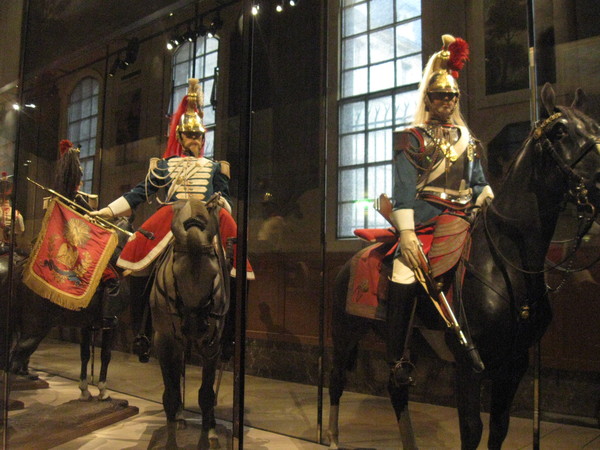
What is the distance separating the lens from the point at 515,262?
7.41ft

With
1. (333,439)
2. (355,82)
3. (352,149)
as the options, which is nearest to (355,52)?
(355,82)

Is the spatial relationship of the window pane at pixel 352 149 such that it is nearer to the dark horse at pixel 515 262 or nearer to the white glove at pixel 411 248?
the white glove at pixel 411 248

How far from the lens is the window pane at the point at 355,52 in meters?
3.11

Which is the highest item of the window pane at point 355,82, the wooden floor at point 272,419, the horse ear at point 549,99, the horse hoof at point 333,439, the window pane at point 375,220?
the window pane at point 355,82

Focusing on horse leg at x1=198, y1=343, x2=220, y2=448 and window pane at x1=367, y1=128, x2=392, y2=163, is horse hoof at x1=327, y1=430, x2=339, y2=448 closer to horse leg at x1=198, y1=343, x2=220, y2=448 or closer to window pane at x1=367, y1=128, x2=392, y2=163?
horse leg at x1=198, y1=343, x2=220, y2=448

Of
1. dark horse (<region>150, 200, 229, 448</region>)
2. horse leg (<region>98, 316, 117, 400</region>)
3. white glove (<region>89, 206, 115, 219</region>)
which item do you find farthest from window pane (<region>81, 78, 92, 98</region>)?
horse leg (<region>98, 316, 117, 400</region>)

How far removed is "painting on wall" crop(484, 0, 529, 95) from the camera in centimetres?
246

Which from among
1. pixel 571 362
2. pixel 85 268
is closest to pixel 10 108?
pixel 85 268

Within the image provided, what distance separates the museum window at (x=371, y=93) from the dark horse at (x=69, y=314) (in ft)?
4.27

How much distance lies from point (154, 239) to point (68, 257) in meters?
0.67

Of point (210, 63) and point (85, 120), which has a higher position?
point (210, 63)

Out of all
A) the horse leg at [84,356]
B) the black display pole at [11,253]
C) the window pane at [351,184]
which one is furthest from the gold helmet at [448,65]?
the black display pole at [11,253]

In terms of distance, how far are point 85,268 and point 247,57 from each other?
4.99 feet

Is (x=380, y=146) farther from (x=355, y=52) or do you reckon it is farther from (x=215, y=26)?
(x=215, y=26)
